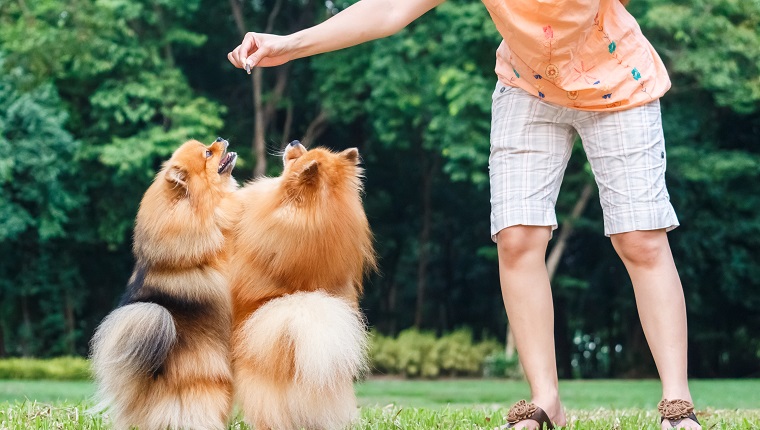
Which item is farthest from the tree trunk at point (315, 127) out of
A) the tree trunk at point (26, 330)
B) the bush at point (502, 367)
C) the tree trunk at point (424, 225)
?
the tree trunk at point (26, 330)

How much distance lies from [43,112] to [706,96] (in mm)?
11992

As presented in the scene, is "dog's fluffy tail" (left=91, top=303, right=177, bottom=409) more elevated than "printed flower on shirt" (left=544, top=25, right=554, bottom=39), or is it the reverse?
"printed flower on shirt" (left=544, top=25, right=554, bottom=39)

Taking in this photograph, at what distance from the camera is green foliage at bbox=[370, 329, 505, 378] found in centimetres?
1667

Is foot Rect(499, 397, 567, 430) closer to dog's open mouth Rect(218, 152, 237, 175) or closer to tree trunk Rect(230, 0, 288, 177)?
dog's open mouth Rect(218, 152, 237, 175)

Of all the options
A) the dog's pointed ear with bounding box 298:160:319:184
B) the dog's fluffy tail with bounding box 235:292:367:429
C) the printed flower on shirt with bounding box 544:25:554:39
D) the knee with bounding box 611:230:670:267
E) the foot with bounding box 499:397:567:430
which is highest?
the printed flower on shirt with bounding box 544:25:554:39

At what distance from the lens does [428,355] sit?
16.8m

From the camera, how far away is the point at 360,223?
3.23m

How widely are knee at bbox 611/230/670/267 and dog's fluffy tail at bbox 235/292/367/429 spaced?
0.98 m

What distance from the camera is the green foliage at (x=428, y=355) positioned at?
16.7 m

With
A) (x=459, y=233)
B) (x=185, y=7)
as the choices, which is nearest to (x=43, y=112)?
(x=185, y=7)

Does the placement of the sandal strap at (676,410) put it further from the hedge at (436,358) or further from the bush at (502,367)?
the bush at (502,367)

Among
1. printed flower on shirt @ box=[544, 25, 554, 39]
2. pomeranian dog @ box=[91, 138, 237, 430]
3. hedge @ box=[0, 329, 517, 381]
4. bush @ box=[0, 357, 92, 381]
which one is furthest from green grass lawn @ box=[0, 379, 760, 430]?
printed flower on shirt @ box=[544, 25, 554, 39]

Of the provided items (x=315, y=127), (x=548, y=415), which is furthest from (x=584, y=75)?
(x=315, y=127)

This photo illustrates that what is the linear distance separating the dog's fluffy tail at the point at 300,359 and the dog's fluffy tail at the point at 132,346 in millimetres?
277
